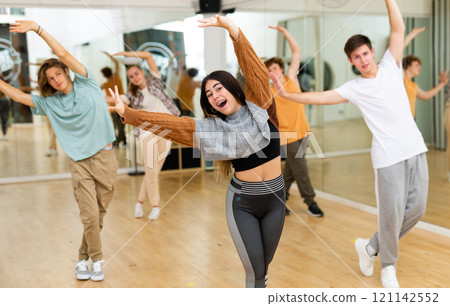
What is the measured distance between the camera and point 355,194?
14.6ft

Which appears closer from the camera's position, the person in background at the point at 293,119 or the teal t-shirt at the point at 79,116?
the teal t-shirt at the point at 79,116

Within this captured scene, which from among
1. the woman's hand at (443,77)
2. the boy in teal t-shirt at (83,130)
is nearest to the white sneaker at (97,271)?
the boy in teal t-shirt at (83,130)

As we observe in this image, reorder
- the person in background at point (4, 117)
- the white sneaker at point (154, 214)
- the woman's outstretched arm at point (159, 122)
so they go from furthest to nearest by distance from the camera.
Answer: the person in background at point (4, 117)
the white sneaker at point (154, 214)
the woman's outstretched arm at point (159, 122)

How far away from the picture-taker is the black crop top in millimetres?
2008

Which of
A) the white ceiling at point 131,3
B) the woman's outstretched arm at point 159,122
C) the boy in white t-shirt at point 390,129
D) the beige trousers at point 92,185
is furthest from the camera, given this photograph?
the white ceiling at point 131,3

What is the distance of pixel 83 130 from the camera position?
8.89 ft

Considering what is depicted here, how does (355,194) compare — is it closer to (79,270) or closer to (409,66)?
(409,66)

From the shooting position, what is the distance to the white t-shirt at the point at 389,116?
99.2 inches

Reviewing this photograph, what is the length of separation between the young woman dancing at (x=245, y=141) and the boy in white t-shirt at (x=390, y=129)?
1.69 ft

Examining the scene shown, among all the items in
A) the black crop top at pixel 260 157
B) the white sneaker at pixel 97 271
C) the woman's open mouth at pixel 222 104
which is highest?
the woman's open mouth at pixel 222 104

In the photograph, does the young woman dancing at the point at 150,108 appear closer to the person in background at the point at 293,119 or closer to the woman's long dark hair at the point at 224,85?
the woman's long dark hair at the point at 224,85

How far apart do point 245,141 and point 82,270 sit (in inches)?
53.2

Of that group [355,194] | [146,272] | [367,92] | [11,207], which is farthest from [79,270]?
[355,194]

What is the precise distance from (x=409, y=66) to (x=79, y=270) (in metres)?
2.57
